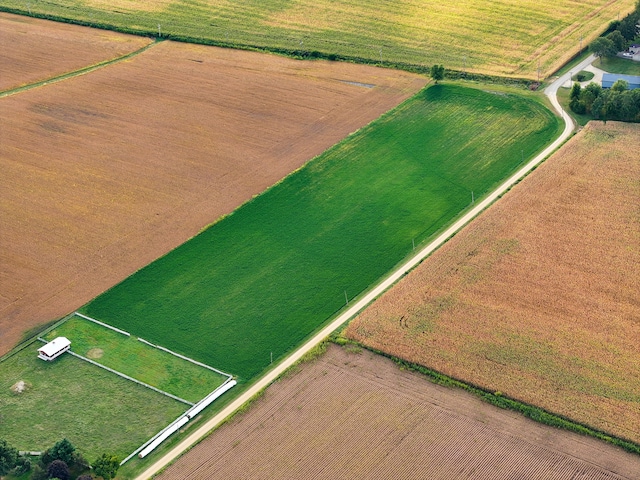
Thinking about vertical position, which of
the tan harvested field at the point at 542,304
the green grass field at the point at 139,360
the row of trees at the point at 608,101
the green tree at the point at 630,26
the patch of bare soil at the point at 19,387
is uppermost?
the green tree at the point at 630,26

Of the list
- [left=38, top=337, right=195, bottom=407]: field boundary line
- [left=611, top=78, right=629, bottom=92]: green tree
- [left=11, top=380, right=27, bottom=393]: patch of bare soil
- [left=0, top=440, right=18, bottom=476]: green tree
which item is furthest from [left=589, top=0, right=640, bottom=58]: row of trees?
[left=0, top=440, right=18, bottom=476]: green tree

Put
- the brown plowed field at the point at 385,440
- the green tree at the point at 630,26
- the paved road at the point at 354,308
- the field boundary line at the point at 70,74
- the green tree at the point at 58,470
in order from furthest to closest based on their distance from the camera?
the green tree at the point at 630,26 → the field boundary line at the point at 70,74 → the paved road at the point at 354,308 → the brown plowed field at the point at 385,440 → the green tree at the point at 58,470

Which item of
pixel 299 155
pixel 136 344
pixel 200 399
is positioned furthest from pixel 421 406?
pixel 299 155

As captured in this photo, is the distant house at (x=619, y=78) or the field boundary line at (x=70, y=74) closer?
the distant house at (x=619, y=78)

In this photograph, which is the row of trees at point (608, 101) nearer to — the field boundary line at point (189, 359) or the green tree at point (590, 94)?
the green tree at point (590, 94)

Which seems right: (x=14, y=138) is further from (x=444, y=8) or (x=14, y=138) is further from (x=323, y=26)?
(x=444, y=8)

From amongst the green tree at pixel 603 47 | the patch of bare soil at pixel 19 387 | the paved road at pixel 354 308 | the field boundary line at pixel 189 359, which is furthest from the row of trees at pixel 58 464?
the green tree at pixel 603 47

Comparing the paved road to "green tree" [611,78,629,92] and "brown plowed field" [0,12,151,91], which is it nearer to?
"green tree" [611,78,629,92]
